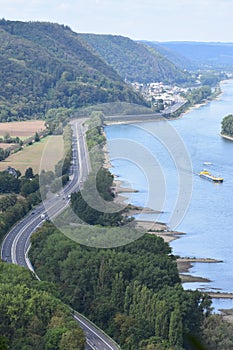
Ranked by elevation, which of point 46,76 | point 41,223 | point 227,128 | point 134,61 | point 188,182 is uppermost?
point 41,223

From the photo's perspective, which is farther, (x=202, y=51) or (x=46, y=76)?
(x=202, y=51)

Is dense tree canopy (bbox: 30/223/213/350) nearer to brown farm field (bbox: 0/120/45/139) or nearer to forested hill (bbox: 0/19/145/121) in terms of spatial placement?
brown farm field (bbox: 0/120/45/139)

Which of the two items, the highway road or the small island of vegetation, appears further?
the small island of vegetation

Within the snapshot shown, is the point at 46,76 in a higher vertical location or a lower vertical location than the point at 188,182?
higher

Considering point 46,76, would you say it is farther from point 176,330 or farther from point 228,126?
point 176,330

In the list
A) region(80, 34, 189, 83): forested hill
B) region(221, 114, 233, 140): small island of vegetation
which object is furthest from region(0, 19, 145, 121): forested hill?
region(80, 34, 189, 83): forested hill

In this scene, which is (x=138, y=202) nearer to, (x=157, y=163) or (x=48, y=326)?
(x=157, y=163)

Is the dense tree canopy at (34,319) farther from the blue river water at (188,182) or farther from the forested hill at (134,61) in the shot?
the forested hill at (134,61)

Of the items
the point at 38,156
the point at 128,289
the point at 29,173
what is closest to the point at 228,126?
the point at 38,156
